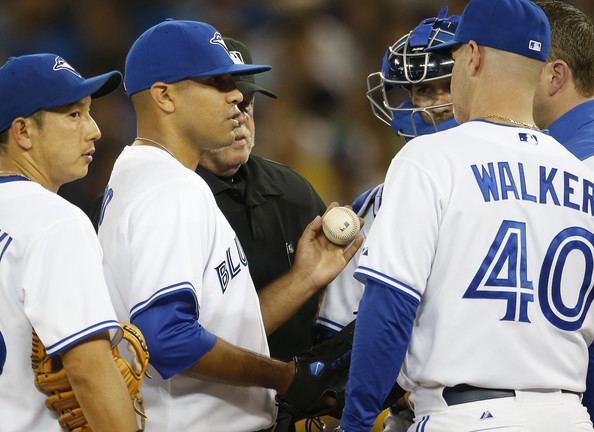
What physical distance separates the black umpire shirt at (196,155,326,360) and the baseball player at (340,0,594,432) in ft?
3.71

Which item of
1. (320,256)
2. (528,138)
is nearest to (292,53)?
(320,256)

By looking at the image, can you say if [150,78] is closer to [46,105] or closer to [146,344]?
[46,105]

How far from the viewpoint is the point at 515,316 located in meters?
2.38

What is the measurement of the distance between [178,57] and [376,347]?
115 centimetres

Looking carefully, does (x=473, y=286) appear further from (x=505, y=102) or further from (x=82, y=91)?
(x=82, y=91)

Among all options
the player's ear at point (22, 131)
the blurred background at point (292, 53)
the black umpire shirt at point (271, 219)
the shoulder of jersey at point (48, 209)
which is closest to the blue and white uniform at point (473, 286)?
the shoulder of jersey at point (48, 209)

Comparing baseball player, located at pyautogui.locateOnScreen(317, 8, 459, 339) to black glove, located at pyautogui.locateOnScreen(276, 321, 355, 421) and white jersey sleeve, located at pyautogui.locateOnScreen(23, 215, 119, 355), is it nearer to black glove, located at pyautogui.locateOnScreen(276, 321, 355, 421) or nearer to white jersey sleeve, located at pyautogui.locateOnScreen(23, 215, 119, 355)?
black glove, located at pyautogui.locateOnScreen(276, 321, 355, 421)

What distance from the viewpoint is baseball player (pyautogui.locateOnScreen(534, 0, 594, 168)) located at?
10.8 ft

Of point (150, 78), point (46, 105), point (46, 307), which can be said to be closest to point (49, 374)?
point (46, 307)

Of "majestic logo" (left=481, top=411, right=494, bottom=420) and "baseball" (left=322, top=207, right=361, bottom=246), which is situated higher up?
"baseball" (left=322, top=207, right=361, bottom=246)

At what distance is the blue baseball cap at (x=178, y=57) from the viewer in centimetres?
297

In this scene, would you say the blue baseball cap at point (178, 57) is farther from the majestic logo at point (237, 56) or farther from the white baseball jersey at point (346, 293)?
the white baseball jersey at point (346, 293)

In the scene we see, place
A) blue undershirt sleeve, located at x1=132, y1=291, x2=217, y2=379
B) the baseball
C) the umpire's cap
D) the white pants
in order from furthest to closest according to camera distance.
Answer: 1. the umpire's cap
2. the baseball
3. blue undershirt sleeve, located at x1=132, y1=291, x2=217, y2=379
4. the white pants

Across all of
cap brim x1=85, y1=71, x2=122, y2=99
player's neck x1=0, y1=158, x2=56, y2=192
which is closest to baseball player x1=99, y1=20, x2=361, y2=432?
cap brim x1=85, y1=71, x2=122, y2=99
